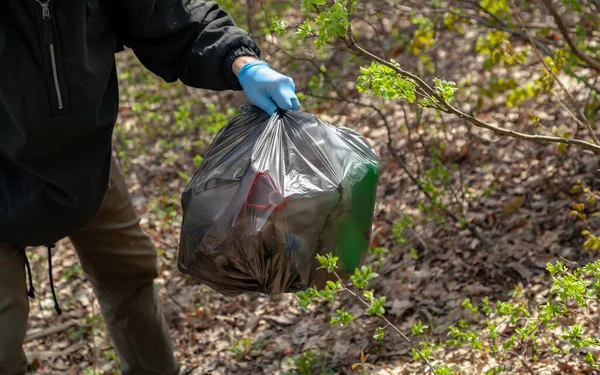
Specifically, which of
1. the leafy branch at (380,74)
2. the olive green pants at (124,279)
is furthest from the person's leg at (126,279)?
the leafy branch at (380,74)

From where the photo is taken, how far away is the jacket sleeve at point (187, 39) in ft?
8.23

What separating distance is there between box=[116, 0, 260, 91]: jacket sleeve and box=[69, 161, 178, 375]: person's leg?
498 mm

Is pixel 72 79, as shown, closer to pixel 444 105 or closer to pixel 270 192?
→ pixel 270 192

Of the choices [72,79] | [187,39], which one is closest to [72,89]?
[72,79]

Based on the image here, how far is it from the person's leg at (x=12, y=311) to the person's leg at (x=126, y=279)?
1.35ft

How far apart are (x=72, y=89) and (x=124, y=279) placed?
3.47 feet

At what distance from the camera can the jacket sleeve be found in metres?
2.51

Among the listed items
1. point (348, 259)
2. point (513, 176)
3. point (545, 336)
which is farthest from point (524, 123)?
point (348, 259)

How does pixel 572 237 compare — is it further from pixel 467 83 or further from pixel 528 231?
pixel 467 83

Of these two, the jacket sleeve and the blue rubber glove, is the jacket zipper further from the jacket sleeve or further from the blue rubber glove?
the blue rubber glove

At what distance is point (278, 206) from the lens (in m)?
2.19

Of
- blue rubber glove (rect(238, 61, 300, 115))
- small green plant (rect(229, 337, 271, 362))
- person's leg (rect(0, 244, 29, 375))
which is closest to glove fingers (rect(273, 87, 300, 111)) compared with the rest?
blue rubber glove (rect(238, 61, 300, 115))

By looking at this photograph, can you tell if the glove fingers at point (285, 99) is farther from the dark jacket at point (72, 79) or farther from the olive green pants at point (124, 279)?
the olive green pants at point (124, 279)

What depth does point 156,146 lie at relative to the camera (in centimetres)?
589
